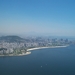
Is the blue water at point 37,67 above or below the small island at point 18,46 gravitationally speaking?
below

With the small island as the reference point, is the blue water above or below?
below

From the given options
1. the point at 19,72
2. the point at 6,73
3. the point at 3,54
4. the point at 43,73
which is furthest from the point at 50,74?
the point at 3,54

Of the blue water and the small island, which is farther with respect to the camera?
the small island

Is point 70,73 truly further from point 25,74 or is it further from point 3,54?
point 3,54

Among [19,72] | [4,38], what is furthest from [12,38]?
[19,72]

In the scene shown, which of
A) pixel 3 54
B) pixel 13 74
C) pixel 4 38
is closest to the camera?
pixel 13 74

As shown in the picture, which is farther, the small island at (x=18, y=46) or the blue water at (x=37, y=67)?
the small island at (x=18, y=46)

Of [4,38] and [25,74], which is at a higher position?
[4,38]

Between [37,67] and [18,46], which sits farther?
[18,46]

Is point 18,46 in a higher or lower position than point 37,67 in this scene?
higher

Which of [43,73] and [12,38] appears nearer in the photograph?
[43,73]

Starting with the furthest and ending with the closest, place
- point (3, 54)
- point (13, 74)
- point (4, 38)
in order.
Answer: point (4, 38) < point (3, 54) < point (13, 74)
